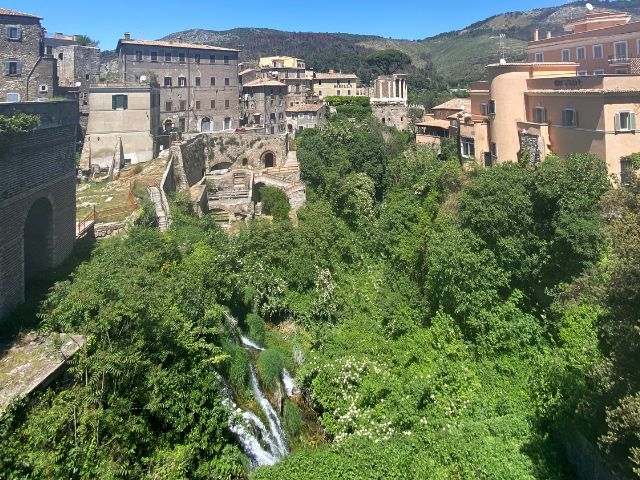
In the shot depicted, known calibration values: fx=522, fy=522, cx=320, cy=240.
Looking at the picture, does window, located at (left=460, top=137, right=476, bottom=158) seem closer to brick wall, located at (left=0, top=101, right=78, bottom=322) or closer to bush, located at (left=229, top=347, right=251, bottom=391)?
bush, located at (left=229, top=347, right=251, bottom=391)

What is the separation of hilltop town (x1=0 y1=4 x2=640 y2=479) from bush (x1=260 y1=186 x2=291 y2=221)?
11.2ft

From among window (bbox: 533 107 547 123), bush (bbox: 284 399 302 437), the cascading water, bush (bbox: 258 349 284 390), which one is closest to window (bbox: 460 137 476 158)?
window (bbox: 533 107 547 123)

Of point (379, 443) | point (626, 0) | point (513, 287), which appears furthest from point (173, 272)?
point (626, 0)

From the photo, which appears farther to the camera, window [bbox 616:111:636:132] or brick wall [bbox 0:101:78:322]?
window [bbox 616:111:636:132]

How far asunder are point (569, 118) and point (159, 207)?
1930 cm

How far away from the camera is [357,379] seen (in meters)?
16.6

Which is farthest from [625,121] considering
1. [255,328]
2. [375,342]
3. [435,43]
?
[435,43]

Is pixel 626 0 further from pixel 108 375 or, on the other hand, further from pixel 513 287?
pixel 108 375

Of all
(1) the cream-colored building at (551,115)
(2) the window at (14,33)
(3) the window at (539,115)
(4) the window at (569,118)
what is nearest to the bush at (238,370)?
(1) the cream-colored building at (551,115)

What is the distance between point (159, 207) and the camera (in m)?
25.2

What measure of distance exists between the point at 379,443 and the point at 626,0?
177096mm

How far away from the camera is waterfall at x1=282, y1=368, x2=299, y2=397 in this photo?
A: 18.0 m

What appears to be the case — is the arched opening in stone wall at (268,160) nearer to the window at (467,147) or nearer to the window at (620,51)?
the window at (467,147)

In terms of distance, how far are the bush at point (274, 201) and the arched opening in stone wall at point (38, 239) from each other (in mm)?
18583
